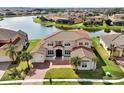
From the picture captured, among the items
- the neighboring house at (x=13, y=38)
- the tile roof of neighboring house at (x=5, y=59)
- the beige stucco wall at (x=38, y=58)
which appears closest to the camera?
the tile roof of neighboring house at (x=5, y=59)

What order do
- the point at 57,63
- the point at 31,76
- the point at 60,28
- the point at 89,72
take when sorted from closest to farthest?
the point at 31,76 < the point at 89,72 < the point at 57,63 < the point at 60,28

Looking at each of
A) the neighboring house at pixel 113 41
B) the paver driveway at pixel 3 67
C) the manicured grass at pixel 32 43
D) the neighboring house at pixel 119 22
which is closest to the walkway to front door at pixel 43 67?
the manicured grass at pixel 32 43

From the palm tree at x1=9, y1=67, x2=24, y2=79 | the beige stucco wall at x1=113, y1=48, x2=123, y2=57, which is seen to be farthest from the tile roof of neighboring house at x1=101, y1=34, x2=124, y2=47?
the palm tree at x1=9, y1=67, x2=24, y2=79

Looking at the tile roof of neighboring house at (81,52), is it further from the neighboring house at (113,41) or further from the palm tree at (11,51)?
the palm tree at (11,51)

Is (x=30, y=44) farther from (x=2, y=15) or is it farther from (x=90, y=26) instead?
(x=90, y=26)

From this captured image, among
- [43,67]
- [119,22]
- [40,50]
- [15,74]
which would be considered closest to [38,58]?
[40,50]
